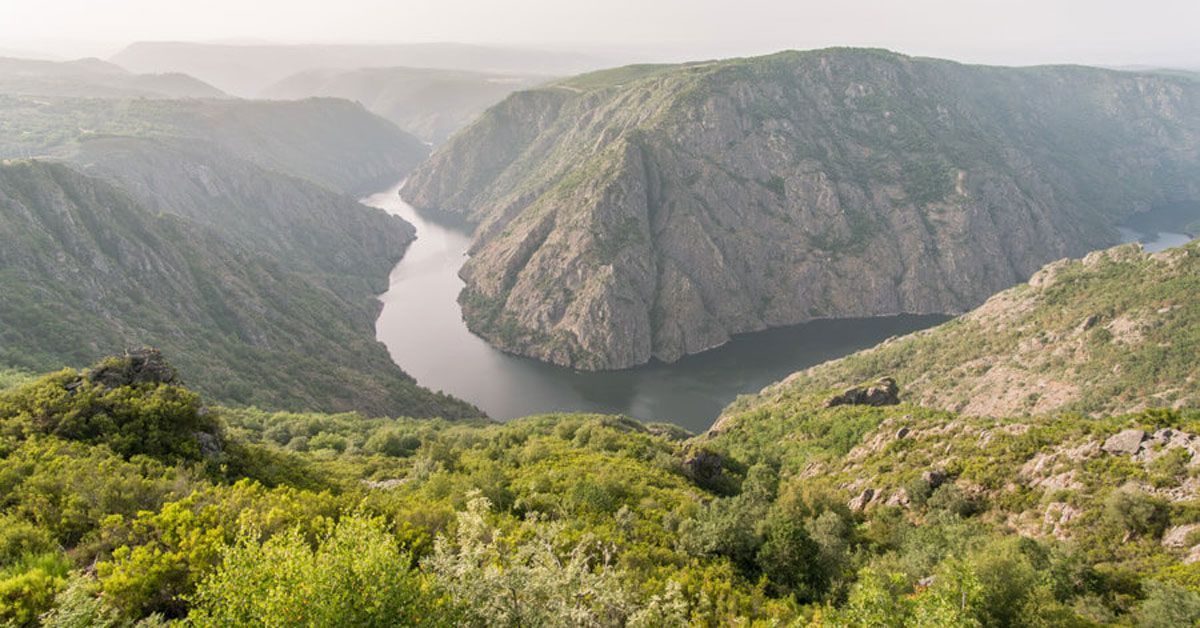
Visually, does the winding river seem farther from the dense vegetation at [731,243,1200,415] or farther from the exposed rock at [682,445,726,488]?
the exposed rock at [682,445,726,488]

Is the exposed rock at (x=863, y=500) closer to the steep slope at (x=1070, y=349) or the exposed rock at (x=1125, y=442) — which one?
the exposed rock at (x=1125, y=442)

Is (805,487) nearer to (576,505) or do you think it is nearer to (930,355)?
(576,505)

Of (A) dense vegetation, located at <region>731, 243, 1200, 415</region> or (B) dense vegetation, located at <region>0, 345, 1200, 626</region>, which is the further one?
(A) dense vegetation, located at <region>731, 243, 1200, 415</region>

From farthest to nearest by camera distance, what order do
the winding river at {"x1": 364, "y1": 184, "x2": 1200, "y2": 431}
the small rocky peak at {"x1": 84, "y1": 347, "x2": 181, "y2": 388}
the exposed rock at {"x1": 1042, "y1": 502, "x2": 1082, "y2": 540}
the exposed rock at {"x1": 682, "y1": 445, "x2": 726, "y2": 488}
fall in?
the winding river at {"x1": 364, "y1": 184, "x2": 1200, "y2": 431} < the exposed rock at {"x1": 682, "y1": 445, "x2": 726, "y2": 488} < the small rocky peak at {"x1": 84, "y1": 347, "x2": 181, "y2": 388} < the exposed rock at {"x1": 1042, "y1": 502, "x2": 1082, "y2": 540}

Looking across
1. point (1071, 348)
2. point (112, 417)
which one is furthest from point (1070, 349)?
point (112, 417)

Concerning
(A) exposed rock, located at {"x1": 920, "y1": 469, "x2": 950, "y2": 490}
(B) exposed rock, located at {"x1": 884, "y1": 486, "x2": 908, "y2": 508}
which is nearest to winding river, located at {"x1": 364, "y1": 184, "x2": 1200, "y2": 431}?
(B) exposed rock, located at {"x1": 884, "y1": 486, "x2": 908, "y2": 508}

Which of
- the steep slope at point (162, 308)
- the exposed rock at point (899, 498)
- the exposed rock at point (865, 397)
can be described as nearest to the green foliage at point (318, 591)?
the exposed rock at point (899, 498)
